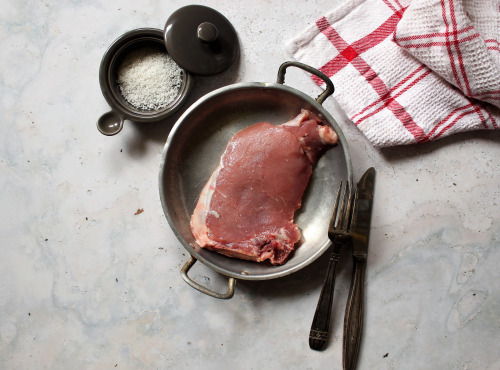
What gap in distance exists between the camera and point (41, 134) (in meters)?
1.25

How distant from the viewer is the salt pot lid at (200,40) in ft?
3.64

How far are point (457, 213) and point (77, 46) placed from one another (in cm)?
125

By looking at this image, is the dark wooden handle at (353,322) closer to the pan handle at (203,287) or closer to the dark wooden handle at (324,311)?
the dark wooden handle at (324,311)

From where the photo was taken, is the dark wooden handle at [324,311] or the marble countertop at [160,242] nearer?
the dark wooden handle at [324,311]

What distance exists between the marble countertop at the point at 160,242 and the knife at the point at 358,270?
0.04 m

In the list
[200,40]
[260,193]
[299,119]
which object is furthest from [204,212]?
[200,40]

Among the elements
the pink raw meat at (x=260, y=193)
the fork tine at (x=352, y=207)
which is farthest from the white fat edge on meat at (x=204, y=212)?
the fork tine at (x=352, y=207)

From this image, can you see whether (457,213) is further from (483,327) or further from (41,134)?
(41,134)

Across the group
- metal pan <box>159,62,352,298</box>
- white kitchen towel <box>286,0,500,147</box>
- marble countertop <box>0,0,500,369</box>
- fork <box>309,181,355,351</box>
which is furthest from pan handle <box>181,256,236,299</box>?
white kitchen towel <box>286,0,500,147</box>

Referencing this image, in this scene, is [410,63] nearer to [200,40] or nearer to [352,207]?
[352,207]

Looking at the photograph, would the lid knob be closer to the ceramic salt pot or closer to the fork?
the ceramic salt pot

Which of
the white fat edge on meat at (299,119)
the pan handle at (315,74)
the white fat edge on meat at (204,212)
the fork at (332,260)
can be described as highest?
the pan handle at (315,74)

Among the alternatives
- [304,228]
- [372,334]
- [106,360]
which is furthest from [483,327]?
[106,360]

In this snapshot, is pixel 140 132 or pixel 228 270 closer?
pixel 228 270
